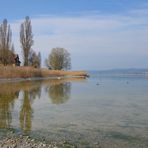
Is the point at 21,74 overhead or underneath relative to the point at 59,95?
overhead

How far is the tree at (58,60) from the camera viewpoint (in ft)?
332

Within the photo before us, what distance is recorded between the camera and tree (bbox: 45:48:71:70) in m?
101

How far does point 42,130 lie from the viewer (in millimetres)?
13555

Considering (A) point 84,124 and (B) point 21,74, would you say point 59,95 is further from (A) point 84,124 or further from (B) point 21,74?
(B) point 21,74

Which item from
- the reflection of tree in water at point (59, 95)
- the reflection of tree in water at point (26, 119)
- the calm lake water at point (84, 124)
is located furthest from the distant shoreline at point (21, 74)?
the calm lake water at point (84, 124)

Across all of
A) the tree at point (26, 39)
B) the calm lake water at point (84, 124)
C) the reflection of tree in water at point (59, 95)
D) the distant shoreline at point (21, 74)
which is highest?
the tree at point (26, 39)

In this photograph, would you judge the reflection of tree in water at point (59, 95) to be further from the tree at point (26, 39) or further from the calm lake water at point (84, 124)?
the tree at point (26, 39)

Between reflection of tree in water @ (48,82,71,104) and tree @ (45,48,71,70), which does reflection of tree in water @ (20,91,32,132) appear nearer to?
reflection of tree in water @ (48,82,71,104)

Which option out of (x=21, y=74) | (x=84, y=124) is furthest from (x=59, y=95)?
(x=21, y=74)

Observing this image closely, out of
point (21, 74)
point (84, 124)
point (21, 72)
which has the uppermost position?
point (21, 72)

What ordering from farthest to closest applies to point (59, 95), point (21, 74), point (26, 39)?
point (26, 39) < point (21, 74) < point (59, 95)

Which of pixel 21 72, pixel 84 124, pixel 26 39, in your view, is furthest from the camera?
pixel 26 39

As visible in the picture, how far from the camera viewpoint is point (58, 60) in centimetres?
10162

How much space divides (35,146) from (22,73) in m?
49.7
